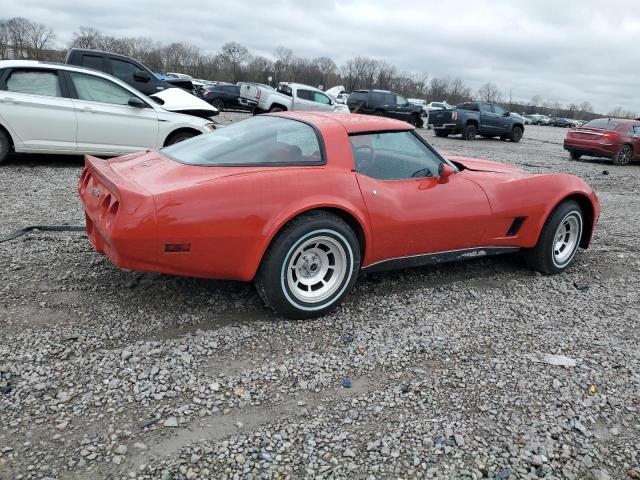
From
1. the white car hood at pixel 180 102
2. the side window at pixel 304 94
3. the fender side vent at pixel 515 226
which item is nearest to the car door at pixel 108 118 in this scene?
the white car hood at pixel 180 102

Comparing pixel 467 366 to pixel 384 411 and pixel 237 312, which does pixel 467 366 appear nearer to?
pixel 384 411

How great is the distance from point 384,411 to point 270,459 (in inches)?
25.5

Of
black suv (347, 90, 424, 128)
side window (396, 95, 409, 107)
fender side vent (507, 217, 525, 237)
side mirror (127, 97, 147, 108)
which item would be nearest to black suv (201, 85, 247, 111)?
black suv (347, 90, 424, 128)

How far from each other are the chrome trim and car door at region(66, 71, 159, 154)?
558 cm

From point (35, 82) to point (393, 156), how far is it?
6.09m

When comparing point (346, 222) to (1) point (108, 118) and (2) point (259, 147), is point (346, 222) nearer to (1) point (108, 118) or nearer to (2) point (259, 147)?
(2) point (259, 147)

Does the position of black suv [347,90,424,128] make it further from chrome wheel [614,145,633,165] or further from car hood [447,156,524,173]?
car hood [447,156,524,173]

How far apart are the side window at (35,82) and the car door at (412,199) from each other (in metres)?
5.82

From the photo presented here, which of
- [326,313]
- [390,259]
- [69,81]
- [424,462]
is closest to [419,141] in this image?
[390,259]

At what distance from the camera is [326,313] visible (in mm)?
3414

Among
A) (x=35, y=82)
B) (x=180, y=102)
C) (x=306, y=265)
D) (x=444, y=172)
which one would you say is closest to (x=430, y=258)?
(x=444, y=172)

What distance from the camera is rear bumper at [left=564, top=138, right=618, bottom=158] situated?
46.5ft

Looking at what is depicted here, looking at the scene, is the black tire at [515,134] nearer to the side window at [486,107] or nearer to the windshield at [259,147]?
the side window at [486,107]

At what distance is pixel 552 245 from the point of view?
4406 mm
